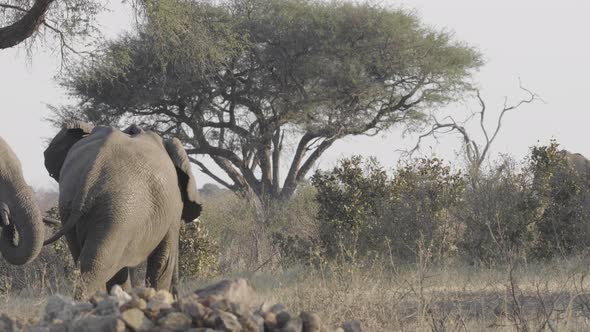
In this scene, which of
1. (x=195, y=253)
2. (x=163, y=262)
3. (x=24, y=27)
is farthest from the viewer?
(x=24, y=27)

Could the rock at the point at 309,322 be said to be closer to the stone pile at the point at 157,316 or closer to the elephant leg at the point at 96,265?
the stone pile at the point at 157,316

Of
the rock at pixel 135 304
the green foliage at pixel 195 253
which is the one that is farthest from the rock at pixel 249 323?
the green foliage at pixel 195 253

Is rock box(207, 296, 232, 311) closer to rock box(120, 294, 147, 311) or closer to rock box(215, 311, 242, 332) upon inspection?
rock box(215, 311, 242, 332)

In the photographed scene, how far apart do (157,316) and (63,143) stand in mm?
4829

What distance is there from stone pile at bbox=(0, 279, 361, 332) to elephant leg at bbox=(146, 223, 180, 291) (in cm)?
338

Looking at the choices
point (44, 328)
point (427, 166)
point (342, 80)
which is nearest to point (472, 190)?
point (427, 166)

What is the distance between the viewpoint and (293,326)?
20.3 ft

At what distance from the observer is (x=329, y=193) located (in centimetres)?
1623

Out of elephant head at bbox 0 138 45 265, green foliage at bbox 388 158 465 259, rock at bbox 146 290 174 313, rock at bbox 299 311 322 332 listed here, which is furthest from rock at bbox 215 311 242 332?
green foliage at bbox 388 158 465 259

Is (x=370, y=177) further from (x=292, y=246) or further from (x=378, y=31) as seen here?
(x=378, y=31)

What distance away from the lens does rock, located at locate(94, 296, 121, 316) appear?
19.5ft

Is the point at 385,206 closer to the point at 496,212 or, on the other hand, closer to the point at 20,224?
the point at 496,212

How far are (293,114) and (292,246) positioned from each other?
15588mm

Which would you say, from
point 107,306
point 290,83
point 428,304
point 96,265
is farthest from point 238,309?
point 290,83
